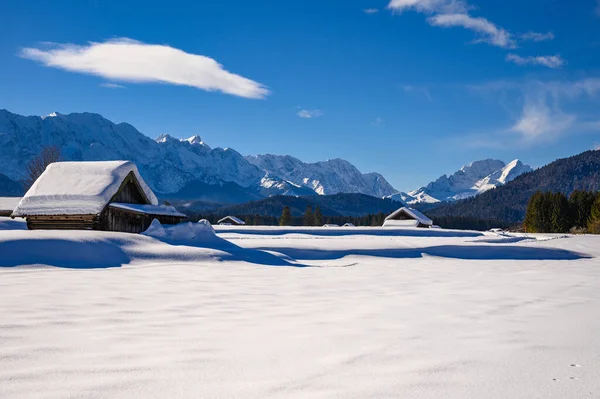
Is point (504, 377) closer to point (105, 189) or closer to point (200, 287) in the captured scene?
point (200, 287)

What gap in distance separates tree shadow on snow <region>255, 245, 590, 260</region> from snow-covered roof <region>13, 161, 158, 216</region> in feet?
33.0

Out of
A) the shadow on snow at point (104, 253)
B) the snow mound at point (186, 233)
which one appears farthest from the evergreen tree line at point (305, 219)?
the shadow on snow at point (104, 253)

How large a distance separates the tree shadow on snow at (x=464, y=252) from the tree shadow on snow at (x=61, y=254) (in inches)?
357

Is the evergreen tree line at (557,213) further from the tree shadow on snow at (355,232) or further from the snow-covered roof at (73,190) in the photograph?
the snow-covered roof at (73,190)

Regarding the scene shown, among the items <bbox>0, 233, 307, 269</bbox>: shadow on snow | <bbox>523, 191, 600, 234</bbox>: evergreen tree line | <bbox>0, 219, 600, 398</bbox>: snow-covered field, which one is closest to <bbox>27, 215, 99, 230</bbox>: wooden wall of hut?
<bbox>0, 233, 307, 269</bbox>: shadow on snow

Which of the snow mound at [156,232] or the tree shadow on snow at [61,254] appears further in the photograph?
the snow mound at [156,232]

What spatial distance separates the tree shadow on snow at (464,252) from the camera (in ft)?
72.4

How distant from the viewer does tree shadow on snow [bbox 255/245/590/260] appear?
72.4 ft

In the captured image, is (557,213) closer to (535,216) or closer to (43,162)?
(535,216)

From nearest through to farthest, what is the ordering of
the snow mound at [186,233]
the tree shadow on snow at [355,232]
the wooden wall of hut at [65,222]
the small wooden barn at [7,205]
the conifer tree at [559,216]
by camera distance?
the snow mound at [186,233] < the wooden wall of hut at [65,222] < the small wooden barn at [7,205] < the tree shadow on snow at [355,232] < the conifer tree at [559,216]

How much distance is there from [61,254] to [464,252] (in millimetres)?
19730

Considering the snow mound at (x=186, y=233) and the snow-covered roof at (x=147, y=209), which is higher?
the snow-covered roof at (x=147, y=209)

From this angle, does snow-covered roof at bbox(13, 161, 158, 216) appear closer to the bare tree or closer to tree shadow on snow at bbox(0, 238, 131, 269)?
tree shadow on snow at bbox(0, 238, 131, 269)

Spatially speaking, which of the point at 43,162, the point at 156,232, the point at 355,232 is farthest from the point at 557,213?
the point at 43,162
